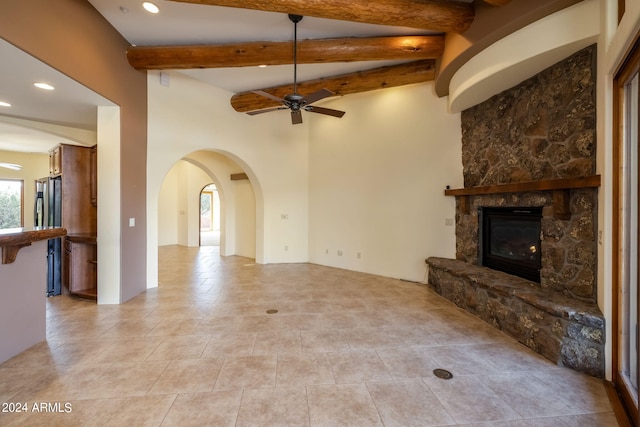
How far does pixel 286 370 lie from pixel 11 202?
35.2 feet

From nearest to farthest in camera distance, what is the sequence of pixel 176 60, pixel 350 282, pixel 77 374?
pixel 77 374 < pixel 176 60 < pixel 350 282

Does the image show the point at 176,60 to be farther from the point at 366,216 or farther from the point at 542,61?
the point at 542,61

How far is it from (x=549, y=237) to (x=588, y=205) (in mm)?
537

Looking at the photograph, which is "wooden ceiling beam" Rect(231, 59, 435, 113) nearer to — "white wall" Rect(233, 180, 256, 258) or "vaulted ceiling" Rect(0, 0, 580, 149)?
"vaulted ceiling" Rect(0, 0, 580, 149)

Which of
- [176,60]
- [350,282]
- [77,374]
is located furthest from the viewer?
[350,282]

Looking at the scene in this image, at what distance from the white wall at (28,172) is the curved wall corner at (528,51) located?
11.2 metres

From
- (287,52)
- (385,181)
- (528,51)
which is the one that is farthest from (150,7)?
(385,181)

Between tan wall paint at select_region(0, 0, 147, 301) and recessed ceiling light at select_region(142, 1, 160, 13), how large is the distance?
0.63 metres

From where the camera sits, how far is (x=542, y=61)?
281 centimetres

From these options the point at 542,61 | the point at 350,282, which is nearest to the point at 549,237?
the point at 542,61

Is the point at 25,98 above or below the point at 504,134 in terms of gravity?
above

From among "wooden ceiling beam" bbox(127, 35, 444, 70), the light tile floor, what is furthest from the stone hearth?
"wooden ceiling beam" bbox(127, 35, 444, 70)

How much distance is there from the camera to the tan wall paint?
96.3 inches

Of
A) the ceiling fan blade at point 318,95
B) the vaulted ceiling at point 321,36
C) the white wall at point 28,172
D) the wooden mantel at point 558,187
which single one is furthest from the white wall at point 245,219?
the white wall at point 28,172
